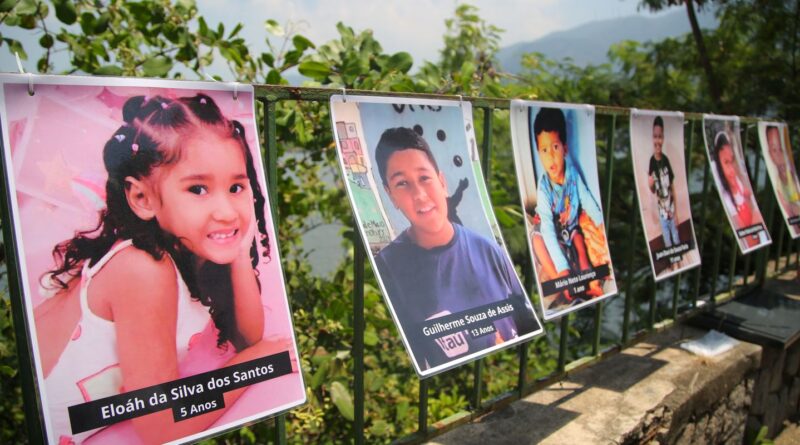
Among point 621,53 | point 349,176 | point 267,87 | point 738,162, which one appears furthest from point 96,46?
point 621,53

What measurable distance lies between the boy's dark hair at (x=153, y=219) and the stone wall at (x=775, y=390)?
2.81 meters

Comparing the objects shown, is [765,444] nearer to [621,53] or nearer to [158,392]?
[158,392]

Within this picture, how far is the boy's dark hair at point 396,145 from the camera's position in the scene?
1446mm

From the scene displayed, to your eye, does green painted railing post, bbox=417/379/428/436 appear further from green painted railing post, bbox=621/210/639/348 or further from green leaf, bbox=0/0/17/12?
green leaf, bbox=0/0/17/12

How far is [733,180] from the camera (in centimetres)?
296

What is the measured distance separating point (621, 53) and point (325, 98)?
9.10 meters

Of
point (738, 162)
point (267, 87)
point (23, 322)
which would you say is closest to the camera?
point (23, 322)

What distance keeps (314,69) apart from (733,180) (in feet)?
6.89

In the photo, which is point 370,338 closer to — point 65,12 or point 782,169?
point 65,12

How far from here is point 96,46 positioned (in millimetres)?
2262

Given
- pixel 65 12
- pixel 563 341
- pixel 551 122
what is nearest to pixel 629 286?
pixel 563 341

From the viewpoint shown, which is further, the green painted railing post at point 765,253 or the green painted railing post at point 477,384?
the green painted railing post at point 765,253

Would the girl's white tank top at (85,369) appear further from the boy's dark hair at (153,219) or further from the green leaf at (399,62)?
the green leaf at (399,62)

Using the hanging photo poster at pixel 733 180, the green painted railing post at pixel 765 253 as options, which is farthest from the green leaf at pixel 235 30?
the green painted railing post at pixel 765 253
